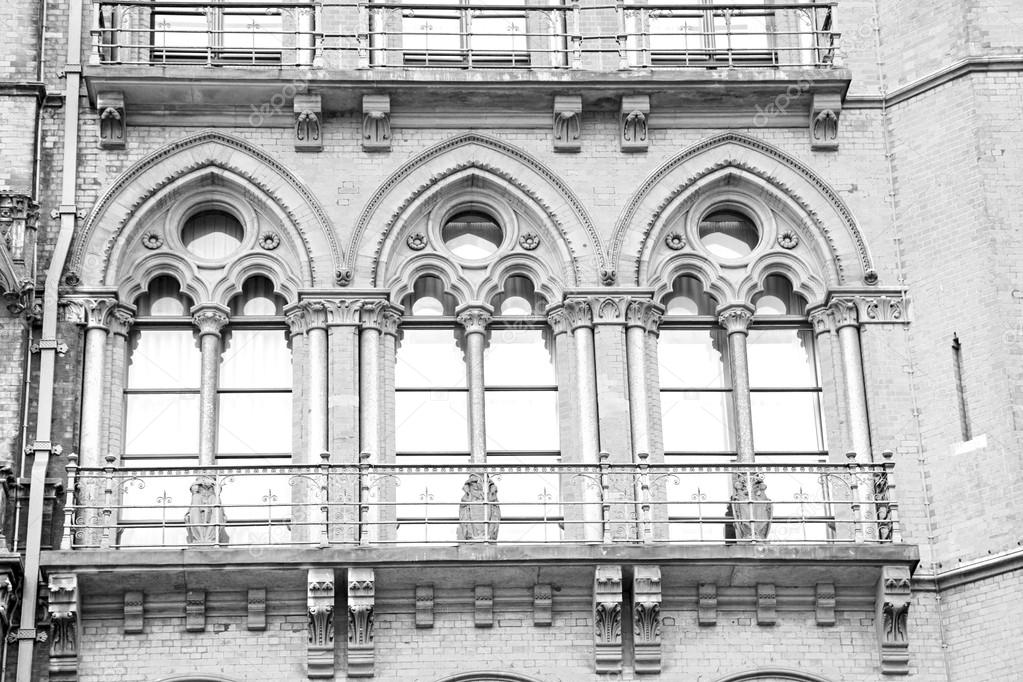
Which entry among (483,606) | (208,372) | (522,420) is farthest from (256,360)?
(483,606)

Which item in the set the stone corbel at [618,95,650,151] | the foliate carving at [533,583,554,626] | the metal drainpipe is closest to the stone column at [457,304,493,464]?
the foliate carving at [533,583,554,626]

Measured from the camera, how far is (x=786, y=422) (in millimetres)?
23828

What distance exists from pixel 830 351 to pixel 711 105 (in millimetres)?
2927

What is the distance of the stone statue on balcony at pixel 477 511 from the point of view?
22.3m

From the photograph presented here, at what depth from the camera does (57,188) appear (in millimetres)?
23859

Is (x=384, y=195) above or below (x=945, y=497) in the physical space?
above

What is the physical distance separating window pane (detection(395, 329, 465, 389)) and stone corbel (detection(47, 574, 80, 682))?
4057 mm

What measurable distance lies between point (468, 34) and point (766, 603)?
6939 mm

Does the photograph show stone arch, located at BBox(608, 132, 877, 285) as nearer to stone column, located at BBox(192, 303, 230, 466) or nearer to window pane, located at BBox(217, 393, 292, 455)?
window pane, located at BBox(217, 393, 292, 455)

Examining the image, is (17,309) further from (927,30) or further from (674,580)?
(927,30)

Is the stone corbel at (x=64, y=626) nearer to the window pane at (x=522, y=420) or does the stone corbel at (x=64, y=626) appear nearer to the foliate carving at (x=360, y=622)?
Result: the foliate carving at (x=360, y=622)

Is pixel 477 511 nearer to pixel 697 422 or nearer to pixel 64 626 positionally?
pixel 697 422

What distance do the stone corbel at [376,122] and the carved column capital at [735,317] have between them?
389 cm

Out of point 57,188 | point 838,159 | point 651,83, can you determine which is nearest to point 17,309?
point 57,188
